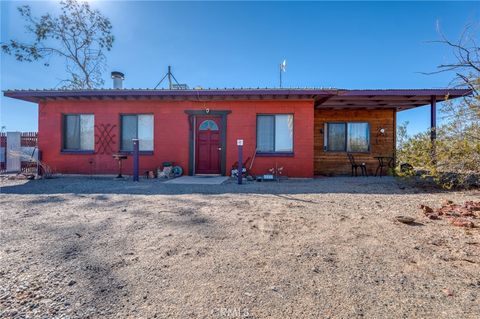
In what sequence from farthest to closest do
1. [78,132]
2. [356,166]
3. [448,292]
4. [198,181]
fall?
[356,166] < [78,132] < [198,181] < [448,292]

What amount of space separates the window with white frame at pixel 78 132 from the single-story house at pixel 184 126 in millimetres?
34

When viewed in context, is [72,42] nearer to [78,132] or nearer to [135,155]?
[78,132]

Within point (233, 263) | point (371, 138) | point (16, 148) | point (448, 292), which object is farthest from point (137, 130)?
point (371, 138)

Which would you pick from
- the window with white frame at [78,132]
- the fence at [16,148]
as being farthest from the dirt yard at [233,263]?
the fence at [16,148]

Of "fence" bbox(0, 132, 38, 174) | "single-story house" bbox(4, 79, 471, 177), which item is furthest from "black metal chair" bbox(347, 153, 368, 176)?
"fence" bbox(0, 132, 38, 174)

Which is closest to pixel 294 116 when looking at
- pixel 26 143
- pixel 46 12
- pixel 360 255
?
pixel 360 255

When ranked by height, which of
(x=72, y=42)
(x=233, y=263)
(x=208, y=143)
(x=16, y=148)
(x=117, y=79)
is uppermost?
(x=72, y=42)

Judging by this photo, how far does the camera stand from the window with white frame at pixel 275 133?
8.90m

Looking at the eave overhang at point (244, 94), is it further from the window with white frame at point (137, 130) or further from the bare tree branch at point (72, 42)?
the bare tree branch at point (72, 42)

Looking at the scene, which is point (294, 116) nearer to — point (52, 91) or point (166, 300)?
point (166, 300)

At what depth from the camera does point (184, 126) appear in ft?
29.8

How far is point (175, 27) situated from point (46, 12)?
10.9 m

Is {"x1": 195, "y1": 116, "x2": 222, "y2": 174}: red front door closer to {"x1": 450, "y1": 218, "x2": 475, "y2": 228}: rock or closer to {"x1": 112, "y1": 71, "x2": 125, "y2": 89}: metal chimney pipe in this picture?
{"x1": 112, "y1": 71, "x2": 125, "y2": 89}: metal chimney pipe

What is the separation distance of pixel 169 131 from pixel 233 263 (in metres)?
7.55
